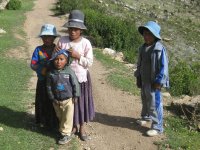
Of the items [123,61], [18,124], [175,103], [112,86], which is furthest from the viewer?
[123,61]

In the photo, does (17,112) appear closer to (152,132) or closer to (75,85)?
(75,85)

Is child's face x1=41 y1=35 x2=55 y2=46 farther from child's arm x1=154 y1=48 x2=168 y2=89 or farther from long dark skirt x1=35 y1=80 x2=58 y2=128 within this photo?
child's arm x1=154 y1=48 x2=168 y2=89

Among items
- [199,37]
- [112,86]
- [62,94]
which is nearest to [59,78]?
[62,94]

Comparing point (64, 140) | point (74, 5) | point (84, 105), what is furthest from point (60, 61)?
point (74, 5)

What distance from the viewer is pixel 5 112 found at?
25.0 ft

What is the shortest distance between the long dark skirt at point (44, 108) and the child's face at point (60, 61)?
1.91ft

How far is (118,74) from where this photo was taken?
11156 millimetres

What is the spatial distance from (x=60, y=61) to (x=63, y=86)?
0.36 m

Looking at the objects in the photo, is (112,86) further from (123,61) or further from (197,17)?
(197,17)

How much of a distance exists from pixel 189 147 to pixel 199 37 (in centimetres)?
1461

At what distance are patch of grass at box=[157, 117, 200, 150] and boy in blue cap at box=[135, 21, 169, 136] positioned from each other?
268 millimetres

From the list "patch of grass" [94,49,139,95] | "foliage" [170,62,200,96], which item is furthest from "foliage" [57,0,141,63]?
"foliage" [170,62,200,96]

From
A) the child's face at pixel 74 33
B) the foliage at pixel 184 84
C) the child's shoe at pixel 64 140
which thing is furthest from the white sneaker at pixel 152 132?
the foliage at pixel 184 84

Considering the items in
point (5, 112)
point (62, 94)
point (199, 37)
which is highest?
point (62, 94)
